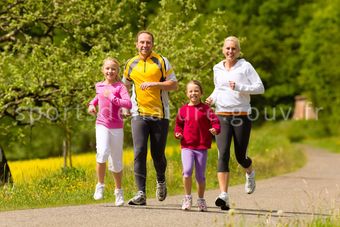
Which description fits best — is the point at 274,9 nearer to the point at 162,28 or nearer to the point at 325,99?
the point at 325,99

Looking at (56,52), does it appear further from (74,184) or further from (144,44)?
(144,44)

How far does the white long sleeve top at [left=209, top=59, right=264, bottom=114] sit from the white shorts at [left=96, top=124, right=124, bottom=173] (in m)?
1.38

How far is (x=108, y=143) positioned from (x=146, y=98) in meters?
0.78

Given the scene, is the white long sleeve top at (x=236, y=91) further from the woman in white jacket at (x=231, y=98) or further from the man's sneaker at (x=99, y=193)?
the man's sneaker at (x=99, y=193)

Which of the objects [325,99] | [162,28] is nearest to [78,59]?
[162,28]

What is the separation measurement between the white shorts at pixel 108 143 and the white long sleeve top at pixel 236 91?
4.52 ft

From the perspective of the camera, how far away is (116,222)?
840 centimetres

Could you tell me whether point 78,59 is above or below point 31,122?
above

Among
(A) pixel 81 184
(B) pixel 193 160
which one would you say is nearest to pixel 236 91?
(B) pixel 193 160

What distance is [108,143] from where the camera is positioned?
10.1 metres

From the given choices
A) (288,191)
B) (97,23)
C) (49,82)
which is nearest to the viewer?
(288,191)

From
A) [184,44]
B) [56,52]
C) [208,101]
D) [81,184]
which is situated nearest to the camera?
[208,101]

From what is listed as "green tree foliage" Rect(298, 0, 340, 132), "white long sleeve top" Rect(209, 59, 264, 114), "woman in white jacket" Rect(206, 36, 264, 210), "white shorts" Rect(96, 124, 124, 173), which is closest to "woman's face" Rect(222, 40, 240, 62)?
"woman in white jacket" Rect(206, 36, 264, 210)

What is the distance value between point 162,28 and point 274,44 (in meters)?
45.6
